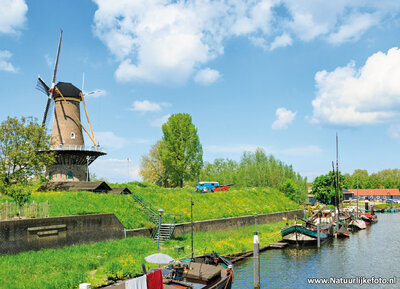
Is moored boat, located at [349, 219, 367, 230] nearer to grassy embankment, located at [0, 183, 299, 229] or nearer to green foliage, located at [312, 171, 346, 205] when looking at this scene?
grassy embankment, located at [0, 183, 299, 229]

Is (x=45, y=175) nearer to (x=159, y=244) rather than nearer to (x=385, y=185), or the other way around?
(x=159, y=244)

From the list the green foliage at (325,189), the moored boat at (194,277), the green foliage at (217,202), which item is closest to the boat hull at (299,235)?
the green foliage at (217,202)

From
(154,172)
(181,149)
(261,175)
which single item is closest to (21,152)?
(181,149)

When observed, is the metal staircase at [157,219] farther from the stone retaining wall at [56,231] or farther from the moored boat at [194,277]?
the moored boat at [194,277]

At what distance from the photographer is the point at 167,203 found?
45.0 metres

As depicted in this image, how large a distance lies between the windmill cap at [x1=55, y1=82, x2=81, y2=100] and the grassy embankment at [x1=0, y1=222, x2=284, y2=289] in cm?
2854

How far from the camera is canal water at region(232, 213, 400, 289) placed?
25.1 metres

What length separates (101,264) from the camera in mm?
24156

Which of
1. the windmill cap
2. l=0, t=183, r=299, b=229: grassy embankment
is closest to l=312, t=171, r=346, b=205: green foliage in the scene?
l=0, t=183, r=299, b=229: grassy embankment

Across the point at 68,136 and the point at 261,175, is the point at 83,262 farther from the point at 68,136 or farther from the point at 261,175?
the point at 261,175

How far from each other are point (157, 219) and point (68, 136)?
2160cm

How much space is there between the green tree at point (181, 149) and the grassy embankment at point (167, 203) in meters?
17.6

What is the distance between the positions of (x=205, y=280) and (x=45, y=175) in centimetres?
3841

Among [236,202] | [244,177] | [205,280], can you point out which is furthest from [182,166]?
[205,280]
